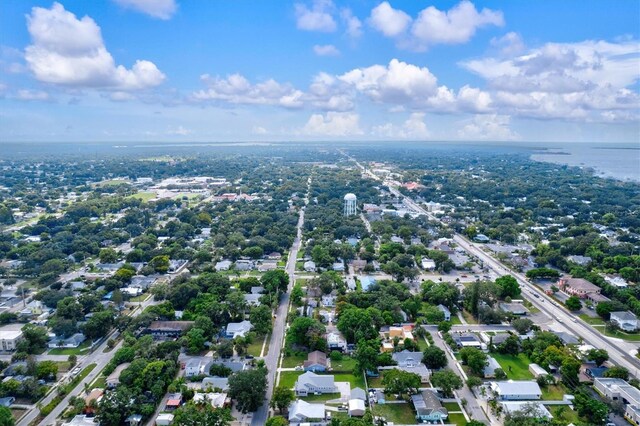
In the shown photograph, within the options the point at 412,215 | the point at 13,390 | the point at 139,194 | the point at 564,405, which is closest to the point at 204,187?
the point at 139,194

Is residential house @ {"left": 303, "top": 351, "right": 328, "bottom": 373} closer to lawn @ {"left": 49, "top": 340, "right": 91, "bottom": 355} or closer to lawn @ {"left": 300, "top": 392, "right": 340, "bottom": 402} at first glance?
lawn @ {"left": 300, "top": 392, "right": 340, "bottom": 402}

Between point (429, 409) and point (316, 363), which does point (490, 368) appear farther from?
point (316, 363)

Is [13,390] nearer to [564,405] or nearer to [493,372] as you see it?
[493,372]

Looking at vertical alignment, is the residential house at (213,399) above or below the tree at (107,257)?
below

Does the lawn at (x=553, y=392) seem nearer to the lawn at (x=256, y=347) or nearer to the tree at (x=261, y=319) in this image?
the lawn at (x=256, y=347)

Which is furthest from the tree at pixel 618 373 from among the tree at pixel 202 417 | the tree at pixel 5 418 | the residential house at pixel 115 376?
the tree at pixel 5 418

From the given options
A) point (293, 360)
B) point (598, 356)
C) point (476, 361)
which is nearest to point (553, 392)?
point (476, 361)
